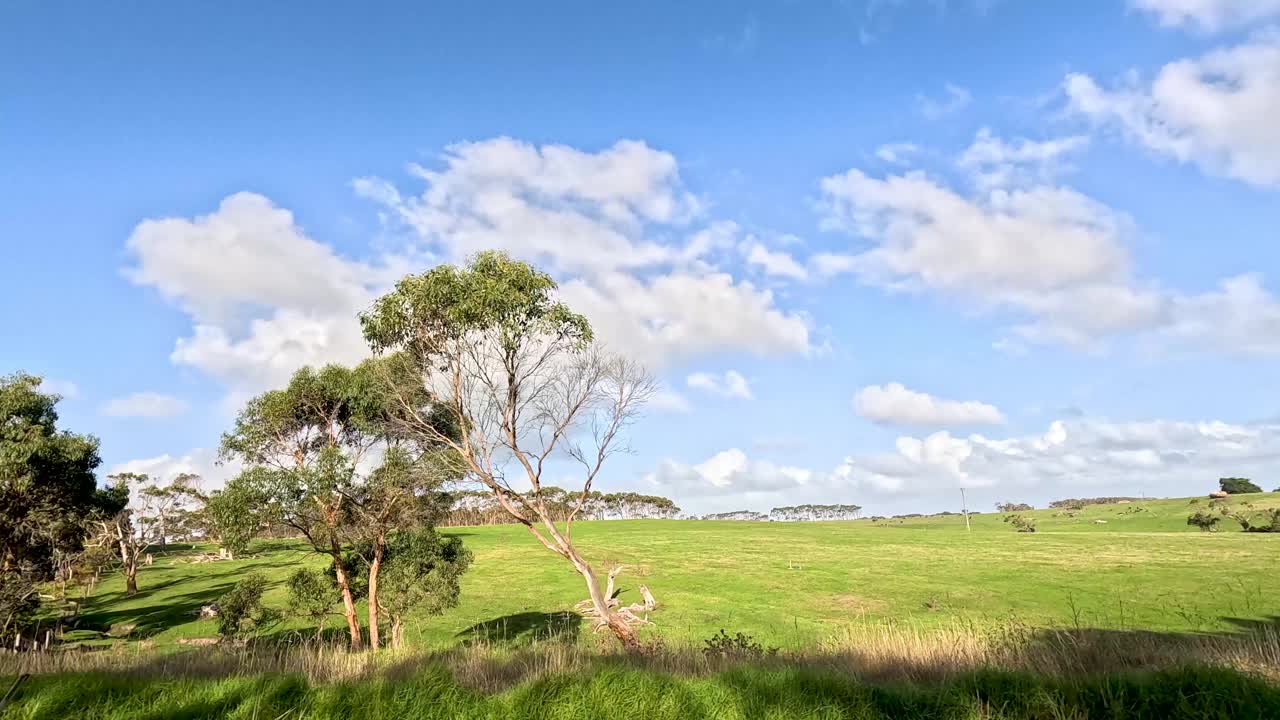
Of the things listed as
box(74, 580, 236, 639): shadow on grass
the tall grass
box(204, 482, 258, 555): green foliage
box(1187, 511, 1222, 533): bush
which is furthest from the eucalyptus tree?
box(1187, 511, 1222, 533): bush

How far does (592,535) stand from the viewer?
119m

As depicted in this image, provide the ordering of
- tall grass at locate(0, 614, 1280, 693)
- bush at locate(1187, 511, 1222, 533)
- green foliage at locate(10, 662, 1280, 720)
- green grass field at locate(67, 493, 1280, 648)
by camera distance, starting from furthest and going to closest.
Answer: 1. bush at locate(1187, 511, 1222, 533)
2. green grass field at locate(67, 493, 1280, 648)
3. tall grass at locate(0, 614, 1280, 693)
4. green foliage at locate(10, 662, 1280, 720)

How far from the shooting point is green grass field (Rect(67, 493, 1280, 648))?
43281 millimetres

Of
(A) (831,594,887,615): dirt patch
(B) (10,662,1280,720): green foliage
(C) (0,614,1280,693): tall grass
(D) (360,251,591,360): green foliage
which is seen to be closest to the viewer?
(B) (10,662,1280,720): green foliage

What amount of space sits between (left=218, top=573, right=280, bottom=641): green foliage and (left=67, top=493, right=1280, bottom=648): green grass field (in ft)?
9.36

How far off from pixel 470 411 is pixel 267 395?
14576 mm

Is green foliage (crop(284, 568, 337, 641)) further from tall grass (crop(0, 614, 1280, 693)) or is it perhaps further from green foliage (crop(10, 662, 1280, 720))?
green foliage (crop(10, 662, 1280, 720))

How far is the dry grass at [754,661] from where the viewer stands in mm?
9289

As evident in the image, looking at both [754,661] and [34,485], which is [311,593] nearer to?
[34,485]

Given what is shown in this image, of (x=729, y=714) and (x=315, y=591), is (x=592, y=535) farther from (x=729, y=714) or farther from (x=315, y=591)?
(x=729, y=714)

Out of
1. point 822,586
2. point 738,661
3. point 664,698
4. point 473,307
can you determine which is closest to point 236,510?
point 473,307

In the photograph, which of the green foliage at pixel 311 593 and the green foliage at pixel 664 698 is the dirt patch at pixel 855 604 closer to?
the green foliage at pixel 311 593

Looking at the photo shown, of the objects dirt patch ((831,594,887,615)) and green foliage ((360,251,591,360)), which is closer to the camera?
green foliage ((360,251,591,360))

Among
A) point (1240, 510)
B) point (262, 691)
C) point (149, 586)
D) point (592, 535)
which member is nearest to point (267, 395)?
→ point (262, 691)
